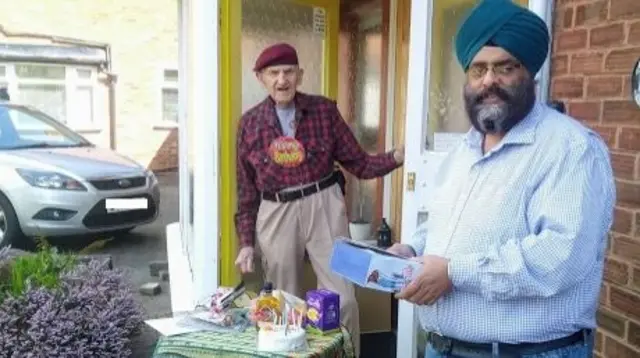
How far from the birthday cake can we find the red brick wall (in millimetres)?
1096

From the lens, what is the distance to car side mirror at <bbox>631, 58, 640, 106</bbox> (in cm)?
199

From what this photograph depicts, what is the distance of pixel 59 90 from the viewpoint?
1328 centimetres

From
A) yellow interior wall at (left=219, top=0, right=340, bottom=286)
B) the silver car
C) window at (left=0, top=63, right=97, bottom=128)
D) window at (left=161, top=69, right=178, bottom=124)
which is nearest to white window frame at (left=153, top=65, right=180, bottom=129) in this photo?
window at (left=161, top=69, right=178, bottom=124)

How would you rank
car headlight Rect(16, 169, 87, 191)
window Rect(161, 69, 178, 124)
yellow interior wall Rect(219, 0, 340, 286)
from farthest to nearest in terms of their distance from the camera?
1. window Rect(161, 69, 178, 124)
2. car headlight Rect(16, 169, 87, 191)
3. yellow interior wall Rect(219, 0, 340, 286)

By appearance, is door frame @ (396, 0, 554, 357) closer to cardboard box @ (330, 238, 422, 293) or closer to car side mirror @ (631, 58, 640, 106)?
car side mirror @ (631, 58, 640, 106)

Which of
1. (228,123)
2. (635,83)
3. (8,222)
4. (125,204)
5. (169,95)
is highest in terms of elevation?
(169,95)

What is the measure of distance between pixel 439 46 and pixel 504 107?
1.36 metres

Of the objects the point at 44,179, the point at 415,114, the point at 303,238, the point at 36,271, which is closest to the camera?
the point at 36,271

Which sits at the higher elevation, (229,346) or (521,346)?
(521,346)

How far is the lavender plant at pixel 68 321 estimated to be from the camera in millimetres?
2227

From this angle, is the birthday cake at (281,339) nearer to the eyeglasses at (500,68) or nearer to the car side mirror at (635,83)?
the eyeglasses at (500,68)

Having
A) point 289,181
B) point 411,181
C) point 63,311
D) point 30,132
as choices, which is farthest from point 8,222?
point 411,181

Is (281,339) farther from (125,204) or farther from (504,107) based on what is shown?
(125,204)

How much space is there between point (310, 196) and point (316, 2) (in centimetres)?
143
